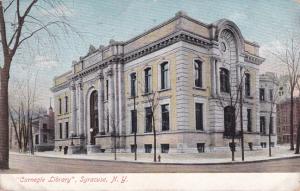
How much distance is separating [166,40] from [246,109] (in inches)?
22.1

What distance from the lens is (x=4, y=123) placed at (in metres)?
2.67

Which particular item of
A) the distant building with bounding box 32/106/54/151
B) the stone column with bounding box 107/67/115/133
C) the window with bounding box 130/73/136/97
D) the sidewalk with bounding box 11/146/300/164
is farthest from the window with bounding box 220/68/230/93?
the distant building with bounding box 32/106/54/151

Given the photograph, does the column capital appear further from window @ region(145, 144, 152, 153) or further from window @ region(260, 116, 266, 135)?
window @ region(260, 116, 266, 135)

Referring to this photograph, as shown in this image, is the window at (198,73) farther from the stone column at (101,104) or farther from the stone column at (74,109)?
the stone column at (74,109)

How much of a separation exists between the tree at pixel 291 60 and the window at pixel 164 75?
564 mm

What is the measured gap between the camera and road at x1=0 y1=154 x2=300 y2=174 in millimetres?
2178

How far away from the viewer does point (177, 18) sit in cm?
227

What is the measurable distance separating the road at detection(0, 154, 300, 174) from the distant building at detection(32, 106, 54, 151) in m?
0.09

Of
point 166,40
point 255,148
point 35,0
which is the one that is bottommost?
point 255,148

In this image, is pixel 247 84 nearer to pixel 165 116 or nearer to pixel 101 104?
pixel 165 116

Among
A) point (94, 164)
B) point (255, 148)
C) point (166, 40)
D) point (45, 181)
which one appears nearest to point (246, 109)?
point (255, 148)

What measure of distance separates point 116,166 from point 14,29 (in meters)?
1.04

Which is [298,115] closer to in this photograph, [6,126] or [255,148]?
[255,148]

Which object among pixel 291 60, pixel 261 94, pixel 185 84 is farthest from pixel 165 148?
pixel 291 60
